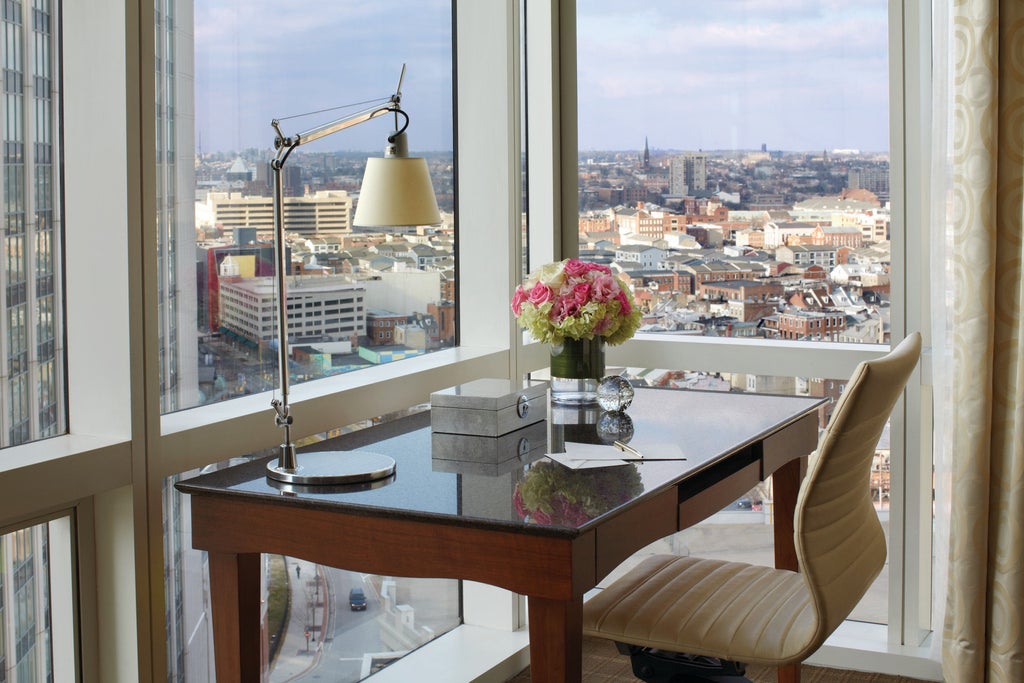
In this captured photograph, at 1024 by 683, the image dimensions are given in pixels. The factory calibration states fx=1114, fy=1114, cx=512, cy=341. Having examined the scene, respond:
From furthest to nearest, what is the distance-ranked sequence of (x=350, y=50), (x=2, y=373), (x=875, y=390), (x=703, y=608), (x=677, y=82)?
(x=677, y=82), (x=350, y=50), (x=703, y=608), (x=875, y=390), (x=2, y=373)

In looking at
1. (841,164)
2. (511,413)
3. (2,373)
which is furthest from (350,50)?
(841,164)

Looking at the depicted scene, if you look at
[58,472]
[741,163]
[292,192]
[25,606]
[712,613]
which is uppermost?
[741,163]

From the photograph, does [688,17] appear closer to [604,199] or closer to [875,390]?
[604,199]

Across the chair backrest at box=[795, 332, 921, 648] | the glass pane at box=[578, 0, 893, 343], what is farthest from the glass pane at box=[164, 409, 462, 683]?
the glass pane at box=[578, 0, 893, 343]

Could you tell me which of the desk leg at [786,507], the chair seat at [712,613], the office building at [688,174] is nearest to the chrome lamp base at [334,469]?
the chair seat at [712,613]

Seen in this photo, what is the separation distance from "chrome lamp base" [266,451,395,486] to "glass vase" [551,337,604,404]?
62cm

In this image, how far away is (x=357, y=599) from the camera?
2.63 m

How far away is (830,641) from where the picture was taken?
3.04 m

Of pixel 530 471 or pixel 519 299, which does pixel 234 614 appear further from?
pixel 519 299

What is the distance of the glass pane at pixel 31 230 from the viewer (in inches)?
69.0

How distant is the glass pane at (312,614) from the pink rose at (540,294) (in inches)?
20.4

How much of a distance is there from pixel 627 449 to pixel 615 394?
33 centimetres

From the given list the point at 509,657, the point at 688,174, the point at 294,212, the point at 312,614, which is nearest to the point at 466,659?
the point at 509,657

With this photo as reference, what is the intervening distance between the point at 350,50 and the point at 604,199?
103 cm
